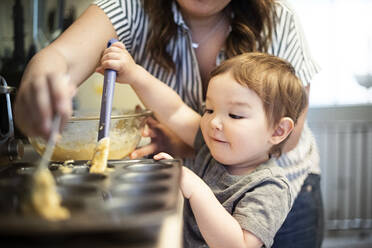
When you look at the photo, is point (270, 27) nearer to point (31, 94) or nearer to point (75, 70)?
point (75, 70)

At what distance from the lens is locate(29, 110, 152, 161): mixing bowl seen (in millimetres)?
841

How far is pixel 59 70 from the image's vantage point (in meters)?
0.77

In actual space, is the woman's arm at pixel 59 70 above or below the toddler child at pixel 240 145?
above

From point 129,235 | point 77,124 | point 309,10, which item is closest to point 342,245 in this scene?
point 309,10

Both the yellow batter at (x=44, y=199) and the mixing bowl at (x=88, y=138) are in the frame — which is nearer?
the yellow batter at (x=44, y=199)

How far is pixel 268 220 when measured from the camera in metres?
0.81

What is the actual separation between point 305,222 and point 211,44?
595mm

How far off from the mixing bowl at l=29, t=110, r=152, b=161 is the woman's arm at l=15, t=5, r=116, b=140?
0.32 feet

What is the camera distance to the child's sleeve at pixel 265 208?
2.59 feet

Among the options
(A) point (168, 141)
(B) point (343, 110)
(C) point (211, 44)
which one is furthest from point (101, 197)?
(B) point (343, 110)

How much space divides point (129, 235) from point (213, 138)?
50cm

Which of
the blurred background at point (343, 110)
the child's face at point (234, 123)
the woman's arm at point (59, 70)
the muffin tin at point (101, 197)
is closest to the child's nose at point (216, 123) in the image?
the child's face at point (234, 123)

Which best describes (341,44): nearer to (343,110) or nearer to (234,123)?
(343,110)

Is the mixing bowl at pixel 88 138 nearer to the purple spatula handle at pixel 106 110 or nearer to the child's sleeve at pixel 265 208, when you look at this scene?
the purple spatula handle at pixel 106 110
